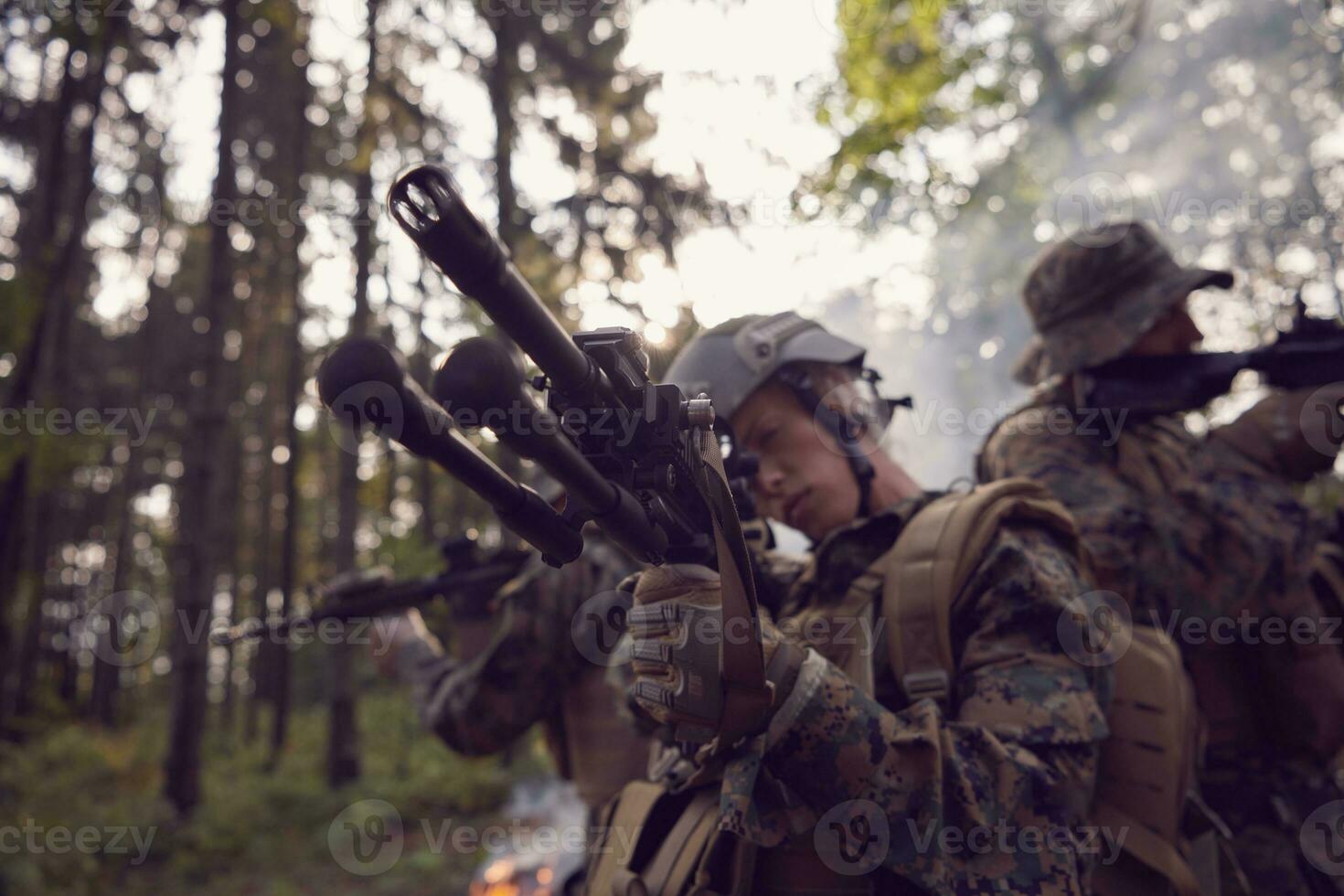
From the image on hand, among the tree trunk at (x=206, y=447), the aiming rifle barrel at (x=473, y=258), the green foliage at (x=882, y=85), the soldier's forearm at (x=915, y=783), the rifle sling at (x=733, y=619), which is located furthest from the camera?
the tree trunk at (x=206, y=447)

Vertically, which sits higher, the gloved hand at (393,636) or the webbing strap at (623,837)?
the gloved hand at (393,636)

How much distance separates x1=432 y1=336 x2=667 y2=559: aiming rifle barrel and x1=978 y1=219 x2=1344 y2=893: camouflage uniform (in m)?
2.05

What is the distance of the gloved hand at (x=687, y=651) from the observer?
63.6 inches

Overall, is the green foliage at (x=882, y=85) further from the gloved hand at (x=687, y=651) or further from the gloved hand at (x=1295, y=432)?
the gloved hand at (x=687, y=651)

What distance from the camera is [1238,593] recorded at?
9.96 feet

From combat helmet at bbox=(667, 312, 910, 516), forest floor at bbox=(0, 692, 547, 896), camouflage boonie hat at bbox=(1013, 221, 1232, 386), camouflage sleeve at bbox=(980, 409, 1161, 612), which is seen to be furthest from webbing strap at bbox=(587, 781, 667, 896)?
forest floor at bbox=(0, 692, 547, 896)

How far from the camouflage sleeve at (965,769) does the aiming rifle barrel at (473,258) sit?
2.97 ft

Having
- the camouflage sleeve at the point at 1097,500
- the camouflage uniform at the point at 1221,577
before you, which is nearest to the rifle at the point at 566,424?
the camouflage sleeve at the point at 1097,500

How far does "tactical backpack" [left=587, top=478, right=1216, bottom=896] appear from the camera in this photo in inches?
78.4

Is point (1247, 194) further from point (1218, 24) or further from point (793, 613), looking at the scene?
point (793, 613)

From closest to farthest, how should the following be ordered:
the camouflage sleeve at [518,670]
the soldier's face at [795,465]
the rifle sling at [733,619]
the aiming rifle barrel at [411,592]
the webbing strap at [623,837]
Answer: the rifle sling at [733,619] → the webbing strap at [623,837] → the soldier's face at [795,465] → the camouflage sleeve at [518,670] → the aiming rifle barrel at [411,592]

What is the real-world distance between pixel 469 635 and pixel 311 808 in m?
8.56

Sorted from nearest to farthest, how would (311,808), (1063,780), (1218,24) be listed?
1. (1063,780)
2. (311,808)
3. (1218,24)

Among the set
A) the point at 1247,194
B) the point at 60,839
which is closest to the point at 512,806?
the point at 60,839
